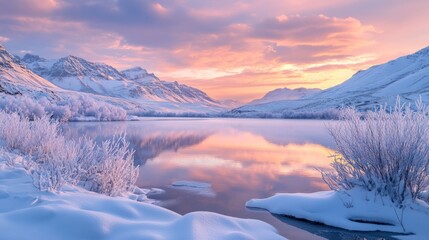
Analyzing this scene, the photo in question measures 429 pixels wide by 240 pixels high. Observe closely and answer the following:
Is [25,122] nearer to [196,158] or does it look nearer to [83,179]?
[83,179]

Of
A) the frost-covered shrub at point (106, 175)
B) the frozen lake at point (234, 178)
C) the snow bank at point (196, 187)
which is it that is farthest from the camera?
the snow bank at point (196, 187)

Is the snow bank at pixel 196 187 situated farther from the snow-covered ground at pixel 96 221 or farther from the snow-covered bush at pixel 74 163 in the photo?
the snow-covered ground at pixel 96 221

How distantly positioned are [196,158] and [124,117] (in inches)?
2179

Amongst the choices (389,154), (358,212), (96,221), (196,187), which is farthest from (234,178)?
(96,221)

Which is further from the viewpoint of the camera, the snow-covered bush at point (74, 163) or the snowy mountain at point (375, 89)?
the snowy mountain at point (375, 89)

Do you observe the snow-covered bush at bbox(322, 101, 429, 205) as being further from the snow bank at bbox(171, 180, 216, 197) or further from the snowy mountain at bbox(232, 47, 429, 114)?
the snowy mountain at bbox(232, 47, 429, 114)

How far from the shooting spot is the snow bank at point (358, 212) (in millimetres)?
7414

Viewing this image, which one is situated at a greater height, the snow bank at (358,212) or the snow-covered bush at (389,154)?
the snow-covered bush at (389,154)

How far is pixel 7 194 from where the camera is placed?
256 inches

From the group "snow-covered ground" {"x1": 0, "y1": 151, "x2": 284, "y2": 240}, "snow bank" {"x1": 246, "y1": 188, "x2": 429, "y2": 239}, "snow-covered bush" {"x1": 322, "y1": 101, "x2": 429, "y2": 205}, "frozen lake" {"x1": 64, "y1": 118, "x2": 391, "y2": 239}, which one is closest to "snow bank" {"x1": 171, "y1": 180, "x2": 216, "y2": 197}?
"frozen lake" {"x1": 64, "y1": 118, "x2": 391, "y2": 239}

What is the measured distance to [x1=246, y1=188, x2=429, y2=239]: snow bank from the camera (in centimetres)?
741

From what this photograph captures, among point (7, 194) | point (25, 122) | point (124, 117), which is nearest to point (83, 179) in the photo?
point (7, 194)

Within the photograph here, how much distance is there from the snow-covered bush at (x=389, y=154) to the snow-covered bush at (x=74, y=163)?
563 cm

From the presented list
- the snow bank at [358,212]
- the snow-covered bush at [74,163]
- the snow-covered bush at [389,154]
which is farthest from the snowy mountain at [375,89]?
the snow-covered bush at [74,163]
